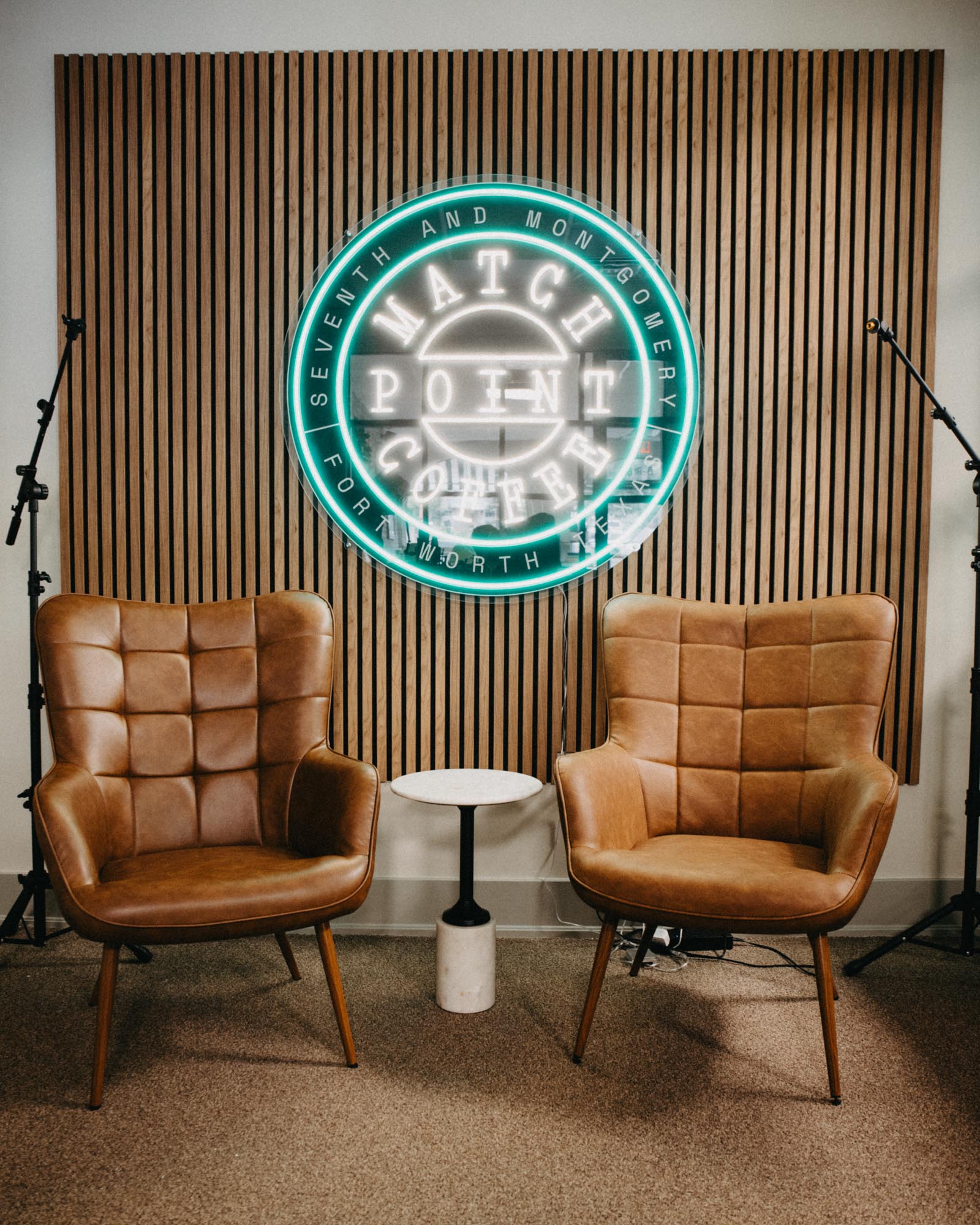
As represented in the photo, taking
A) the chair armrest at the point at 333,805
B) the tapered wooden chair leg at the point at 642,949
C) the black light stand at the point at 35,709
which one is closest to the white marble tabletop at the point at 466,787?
the chair armrest at the point at 333,805

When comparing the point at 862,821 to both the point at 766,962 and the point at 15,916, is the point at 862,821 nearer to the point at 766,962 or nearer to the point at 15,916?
the point at 766,962

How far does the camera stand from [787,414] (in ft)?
9.27

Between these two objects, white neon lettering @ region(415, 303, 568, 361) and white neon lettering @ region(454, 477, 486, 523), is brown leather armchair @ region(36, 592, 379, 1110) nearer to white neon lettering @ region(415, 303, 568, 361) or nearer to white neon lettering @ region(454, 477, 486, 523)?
white neon lettering @ region(454, 477, 486, 523)

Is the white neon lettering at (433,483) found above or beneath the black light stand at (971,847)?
above

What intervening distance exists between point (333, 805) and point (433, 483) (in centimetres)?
124

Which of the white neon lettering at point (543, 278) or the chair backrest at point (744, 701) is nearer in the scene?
the chair backrest at point (744, 701)

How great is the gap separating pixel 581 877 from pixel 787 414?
1.86 metres

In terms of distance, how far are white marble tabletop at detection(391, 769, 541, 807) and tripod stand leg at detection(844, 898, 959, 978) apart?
1.22m

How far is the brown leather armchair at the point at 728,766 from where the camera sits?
187cm

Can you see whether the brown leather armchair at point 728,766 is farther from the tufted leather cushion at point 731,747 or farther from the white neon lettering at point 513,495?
the white neon lettering at point 513,495

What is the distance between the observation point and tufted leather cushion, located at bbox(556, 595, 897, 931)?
200 centimetres

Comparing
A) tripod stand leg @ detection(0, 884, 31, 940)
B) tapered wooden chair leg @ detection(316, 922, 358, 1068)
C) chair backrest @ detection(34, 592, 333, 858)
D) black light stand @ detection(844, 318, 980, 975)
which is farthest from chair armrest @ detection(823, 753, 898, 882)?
tripod stand leg @ detection(0, 884, 31, 940)

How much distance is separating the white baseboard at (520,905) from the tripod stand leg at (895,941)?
254mm

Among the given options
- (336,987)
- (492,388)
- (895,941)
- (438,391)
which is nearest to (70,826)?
(336,987)
